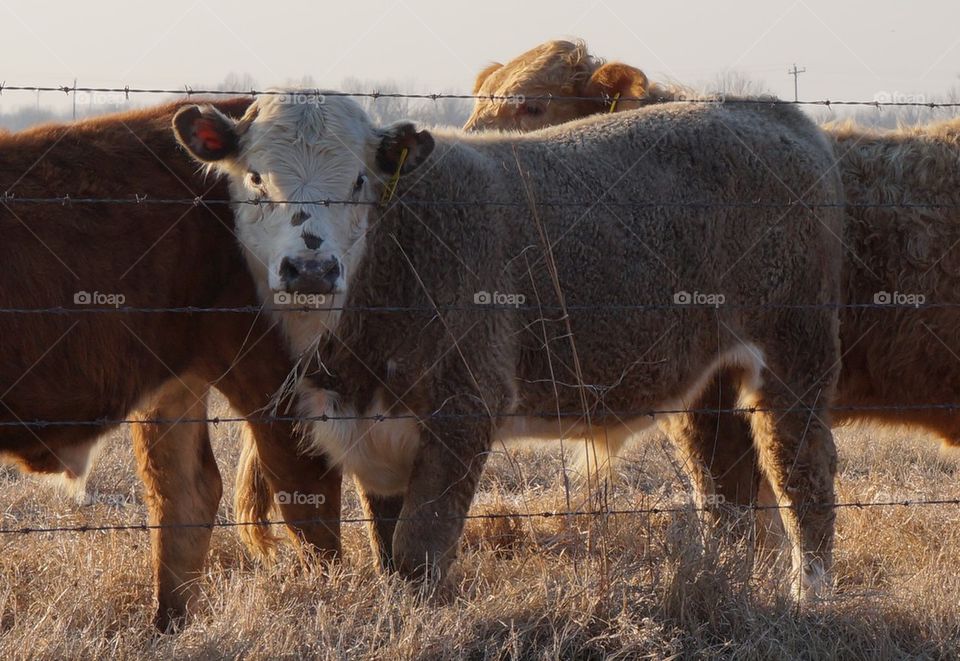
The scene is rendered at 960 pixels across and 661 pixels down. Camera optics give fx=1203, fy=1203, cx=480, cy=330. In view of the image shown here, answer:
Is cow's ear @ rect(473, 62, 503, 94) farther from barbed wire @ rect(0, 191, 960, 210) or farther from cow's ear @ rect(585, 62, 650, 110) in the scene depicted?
barbed wire @ rect(0, 191, 960, 210)

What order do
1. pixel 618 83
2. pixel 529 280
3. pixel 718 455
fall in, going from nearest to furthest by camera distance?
1. pixel 529 280
2. pixel 718 455
3. pixel 618 83

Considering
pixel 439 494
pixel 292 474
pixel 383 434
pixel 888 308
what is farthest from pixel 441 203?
pixel 888 308

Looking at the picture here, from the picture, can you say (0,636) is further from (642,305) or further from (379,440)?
(642,305)

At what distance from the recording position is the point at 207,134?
4934 millimetres

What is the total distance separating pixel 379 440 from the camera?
502 cm

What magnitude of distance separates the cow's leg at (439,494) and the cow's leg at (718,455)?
5.82 feet

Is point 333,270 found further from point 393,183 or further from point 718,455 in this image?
point 718,455

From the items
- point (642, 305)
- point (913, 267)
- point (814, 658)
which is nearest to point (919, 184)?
point (913, 267)

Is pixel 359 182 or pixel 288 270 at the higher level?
pixel 359 182

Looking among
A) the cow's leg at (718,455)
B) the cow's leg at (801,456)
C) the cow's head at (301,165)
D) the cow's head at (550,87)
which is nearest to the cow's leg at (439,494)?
the cow's head at (301,165)

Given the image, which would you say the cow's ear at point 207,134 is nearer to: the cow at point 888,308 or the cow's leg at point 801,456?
the cow at point 888,308

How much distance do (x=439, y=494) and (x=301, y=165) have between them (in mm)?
1430

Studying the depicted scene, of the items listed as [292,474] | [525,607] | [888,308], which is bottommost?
Result: [292,474]

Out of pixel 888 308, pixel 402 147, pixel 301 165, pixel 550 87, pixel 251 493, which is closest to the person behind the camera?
pixel 301 165
